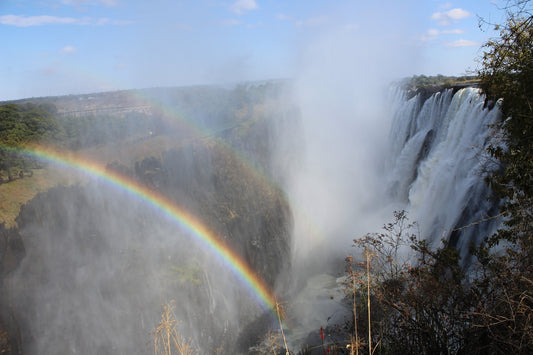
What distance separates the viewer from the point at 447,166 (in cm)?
1288

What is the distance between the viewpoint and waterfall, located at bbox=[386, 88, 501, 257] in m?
9.77

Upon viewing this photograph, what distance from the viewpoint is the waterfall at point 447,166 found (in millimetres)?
9773

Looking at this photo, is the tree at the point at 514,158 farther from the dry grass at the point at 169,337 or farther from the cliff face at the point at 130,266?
the cliff face at the point at 130,266

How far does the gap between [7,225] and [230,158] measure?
13917 mm

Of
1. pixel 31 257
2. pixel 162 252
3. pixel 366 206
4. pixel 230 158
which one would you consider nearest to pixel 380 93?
pixel 366 206

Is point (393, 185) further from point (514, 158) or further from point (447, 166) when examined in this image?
point (514, 158)

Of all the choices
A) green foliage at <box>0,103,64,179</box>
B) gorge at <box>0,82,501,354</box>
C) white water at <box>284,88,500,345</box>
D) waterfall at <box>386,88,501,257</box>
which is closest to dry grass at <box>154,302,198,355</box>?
white water at <box>284,88,500,345</box>

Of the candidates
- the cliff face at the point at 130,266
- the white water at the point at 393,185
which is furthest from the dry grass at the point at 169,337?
the white water at the point at 393,185

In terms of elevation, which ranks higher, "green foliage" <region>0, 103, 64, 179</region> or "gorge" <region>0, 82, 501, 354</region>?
"green foliage" <region>0, 103, 64, 179</region>

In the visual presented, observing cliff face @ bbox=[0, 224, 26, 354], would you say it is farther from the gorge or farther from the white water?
the white water

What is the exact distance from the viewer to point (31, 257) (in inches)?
502

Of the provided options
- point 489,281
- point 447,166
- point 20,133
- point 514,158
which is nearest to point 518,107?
point 514,158

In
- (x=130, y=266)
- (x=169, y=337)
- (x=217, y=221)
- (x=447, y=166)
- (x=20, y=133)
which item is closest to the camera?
(x=169, y=337)

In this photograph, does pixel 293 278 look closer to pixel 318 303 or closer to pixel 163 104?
pixel 318 303
